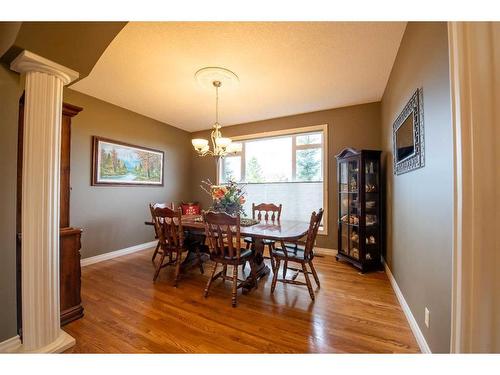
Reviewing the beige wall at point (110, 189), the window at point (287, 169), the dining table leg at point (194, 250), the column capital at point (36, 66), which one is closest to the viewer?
the column capital at point (36, 66)

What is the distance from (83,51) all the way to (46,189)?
3.11ft

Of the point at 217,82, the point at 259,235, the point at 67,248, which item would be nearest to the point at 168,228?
the point at 67,248

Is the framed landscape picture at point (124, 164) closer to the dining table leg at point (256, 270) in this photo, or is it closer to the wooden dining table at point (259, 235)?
the wooden dining table at point (259, 235)

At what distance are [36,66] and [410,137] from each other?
276 centimetres

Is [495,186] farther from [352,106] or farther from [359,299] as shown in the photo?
[352,106]

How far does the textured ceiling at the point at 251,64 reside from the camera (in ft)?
6.07

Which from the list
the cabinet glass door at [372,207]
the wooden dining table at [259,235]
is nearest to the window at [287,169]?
the cabinet glass door at [372,207]

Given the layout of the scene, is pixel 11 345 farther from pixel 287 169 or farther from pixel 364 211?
pixel 287 169

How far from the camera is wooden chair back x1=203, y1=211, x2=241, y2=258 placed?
6.63 feet

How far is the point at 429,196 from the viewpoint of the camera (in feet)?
4.55

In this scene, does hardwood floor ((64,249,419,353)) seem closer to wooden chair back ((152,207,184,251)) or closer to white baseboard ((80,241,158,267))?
wooden chair back ((152,207,184,251))

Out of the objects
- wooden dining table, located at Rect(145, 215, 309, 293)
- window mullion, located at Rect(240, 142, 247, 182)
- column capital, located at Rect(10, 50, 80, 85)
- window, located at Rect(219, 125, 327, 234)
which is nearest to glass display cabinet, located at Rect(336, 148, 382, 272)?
window, located at Rect(219, 125, 327, 234)

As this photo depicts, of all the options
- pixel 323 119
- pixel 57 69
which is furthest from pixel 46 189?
pixel 323 119

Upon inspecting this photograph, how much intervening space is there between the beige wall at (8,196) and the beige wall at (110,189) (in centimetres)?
178
